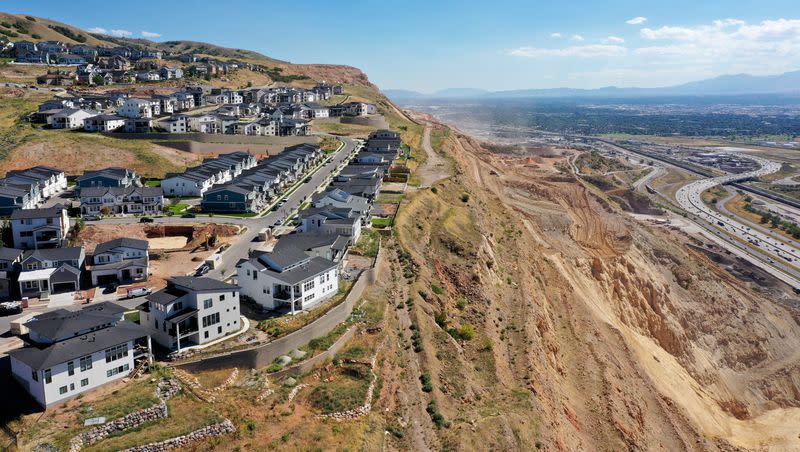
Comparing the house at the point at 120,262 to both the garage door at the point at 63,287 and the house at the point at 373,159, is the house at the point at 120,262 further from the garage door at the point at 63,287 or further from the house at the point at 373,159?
the house at the point at 373,159

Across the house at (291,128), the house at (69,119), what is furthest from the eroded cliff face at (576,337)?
the house at (69,119)

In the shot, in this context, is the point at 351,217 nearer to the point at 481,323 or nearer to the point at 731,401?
the point at 481,323

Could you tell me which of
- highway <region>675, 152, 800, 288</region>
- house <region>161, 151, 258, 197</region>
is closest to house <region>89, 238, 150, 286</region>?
house <region>161, 151, 258, 197</region>

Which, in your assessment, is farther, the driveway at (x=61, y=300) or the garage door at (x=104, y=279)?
the garage door at (x=104, y=279)

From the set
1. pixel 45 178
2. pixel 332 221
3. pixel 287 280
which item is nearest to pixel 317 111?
pixel 45 178

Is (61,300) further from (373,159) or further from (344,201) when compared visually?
(373,159)

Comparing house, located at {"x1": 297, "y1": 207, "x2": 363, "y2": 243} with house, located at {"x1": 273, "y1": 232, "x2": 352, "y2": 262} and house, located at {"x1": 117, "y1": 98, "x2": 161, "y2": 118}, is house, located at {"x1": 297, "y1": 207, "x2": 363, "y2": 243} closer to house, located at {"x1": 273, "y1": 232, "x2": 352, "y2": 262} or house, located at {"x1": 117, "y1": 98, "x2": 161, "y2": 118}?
house, located at {"x1": 273, "y1": 232, "x2": 352, "y2": 262}
